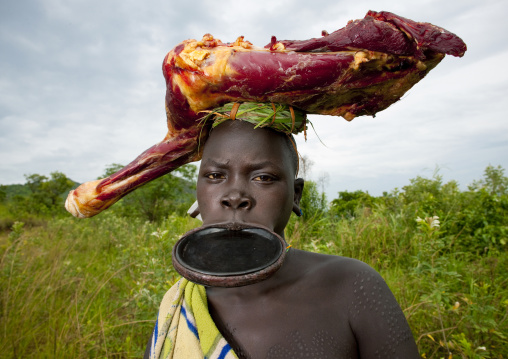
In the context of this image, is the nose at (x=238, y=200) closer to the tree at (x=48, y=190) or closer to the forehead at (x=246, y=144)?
the forehead at (x=246, y=144)

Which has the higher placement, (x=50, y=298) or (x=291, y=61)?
(x=291, y=61)

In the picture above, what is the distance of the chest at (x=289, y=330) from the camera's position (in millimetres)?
1271

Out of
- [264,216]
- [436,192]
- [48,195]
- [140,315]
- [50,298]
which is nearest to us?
[264,216]

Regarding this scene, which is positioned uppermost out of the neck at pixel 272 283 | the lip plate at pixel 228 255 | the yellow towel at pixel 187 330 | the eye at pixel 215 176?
the eye at pixel 215 176

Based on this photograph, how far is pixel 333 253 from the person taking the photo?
4.39m

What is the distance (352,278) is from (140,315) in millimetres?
2038

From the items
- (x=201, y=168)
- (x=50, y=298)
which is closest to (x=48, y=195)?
(x=50, y=298)

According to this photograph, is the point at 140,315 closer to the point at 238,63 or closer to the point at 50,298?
the point at 50,298

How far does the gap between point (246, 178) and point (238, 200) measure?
11 cm

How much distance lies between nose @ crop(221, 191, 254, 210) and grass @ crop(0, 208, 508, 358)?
153cm

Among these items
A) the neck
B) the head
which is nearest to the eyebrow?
the head

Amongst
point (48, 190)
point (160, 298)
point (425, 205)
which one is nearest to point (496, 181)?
point (425, 205)

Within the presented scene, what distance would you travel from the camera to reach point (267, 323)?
4.45ft

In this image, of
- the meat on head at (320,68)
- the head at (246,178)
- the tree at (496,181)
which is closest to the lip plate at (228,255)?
the head at (246,178)
